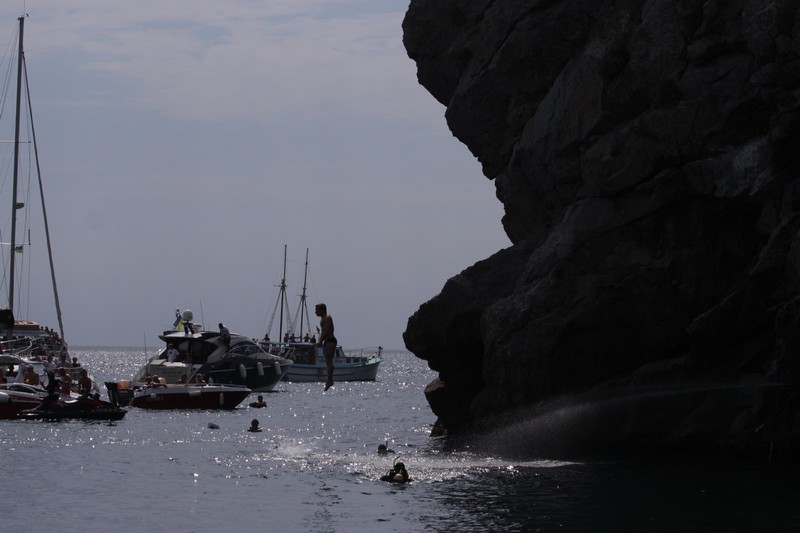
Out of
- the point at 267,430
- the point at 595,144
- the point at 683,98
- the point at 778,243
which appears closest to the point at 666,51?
the point at 683,98

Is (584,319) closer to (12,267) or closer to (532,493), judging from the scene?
(532,493)

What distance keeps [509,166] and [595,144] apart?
22.8ft

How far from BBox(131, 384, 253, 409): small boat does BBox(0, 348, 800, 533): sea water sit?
1610 cm

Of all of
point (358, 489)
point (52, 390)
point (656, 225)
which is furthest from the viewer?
point (52, 390)

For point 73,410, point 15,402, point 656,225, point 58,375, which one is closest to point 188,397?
point 58,375

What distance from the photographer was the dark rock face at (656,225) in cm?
3269

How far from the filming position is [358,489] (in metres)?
33.8

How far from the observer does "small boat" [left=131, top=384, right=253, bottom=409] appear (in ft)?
222

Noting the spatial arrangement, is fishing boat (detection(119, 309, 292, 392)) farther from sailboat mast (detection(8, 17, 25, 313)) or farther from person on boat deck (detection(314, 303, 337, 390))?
person on boat deck (detection(314, 303, 337, 390))

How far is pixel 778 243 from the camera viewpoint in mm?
32125

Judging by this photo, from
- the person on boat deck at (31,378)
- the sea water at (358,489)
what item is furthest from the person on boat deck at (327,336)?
the person on boat deck at (31,378)

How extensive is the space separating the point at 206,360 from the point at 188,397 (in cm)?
1390

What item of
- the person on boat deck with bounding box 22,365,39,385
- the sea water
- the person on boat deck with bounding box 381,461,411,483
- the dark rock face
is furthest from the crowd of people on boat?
the person on boat deck with bounding box 381,461,411,483

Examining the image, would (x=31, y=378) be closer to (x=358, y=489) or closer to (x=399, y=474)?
(x=358, y=489)
